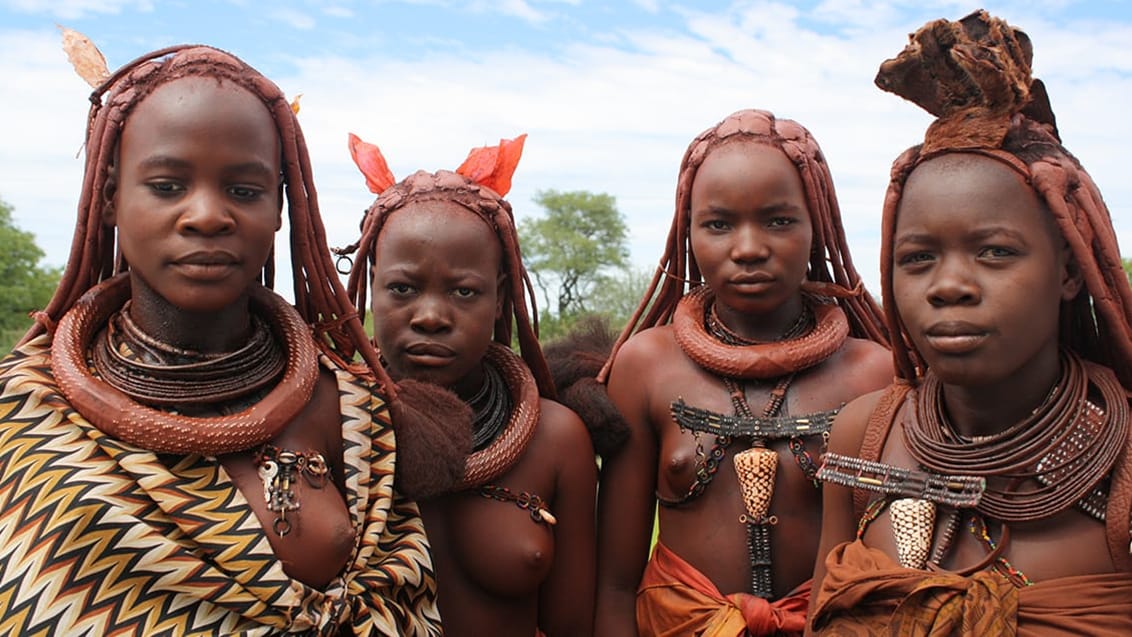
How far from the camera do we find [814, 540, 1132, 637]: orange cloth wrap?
2.35m

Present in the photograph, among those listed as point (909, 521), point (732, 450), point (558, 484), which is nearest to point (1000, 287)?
point (909, 521)

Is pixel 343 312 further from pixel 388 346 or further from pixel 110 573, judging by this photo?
pixel 110 573

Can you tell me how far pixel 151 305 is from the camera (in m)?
2.78

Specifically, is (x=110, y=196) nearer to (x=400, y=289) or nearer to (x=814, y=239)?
(x=400, y=289)

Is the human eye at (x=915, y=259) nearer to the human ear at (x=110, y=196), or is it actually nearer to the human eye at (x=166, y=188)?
the human eye at (x=166, y=188)

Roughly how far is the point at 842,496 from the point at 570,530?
3.49 feet

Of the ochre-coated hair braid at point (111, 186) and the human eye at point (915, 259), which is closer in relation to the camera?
the human eye at point (915, 259)

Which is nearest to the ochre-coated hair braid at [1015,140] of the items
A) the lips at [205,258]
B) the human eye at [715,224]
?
the human eye at [715,224]

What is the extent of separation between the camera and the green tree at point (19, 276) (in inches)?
1228

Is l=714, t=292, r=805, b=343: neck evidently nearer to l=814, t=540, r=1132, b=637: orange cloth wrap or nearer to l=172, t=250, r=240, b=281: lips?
l=814, t=540, r=1132, b=637: orange cloth wrap

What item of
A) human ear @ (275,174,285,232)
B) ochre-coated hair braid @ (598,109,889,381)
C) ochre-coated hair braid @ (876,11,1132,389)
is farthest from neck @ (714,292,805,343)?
human ear @ (275,174,285,232)

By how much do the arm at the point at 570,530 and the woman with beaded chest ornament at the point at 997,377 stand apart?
111cm

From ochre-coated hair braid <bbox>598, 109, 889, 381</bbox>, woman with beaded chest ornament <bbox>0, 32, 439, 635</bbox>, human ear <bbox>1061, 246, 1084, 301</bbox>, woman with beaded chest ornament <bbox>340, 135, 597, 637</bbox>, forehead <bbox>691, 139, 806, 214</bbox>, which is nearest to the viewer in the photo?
woman with beaded chest ornament <bbox>0, 32, 439, 635</bbox>

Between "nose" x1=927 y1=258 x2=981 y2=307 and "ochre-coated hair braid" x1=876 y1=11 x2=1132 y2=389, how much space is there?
0.77ft
